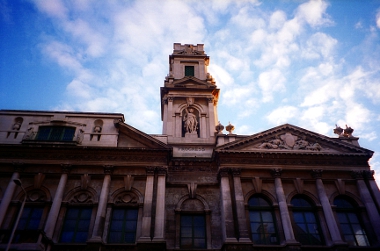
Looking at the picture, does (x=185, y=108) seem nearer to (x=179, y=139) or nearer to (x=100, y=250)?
(x=179, y=139)

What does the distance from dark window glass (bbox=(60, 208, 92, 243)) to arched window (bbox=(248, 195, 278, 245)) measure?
34.6 feet

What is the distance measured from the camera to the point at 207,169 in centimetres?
2394

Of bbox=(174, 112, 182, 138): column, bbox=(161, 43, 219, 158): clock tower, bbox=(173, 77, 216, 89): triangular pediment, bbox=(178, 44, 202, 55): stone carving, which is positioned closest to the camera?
bbox=(161, 43, 219, 158): clock tower

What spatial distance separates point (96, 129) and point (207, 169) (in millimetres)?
9028

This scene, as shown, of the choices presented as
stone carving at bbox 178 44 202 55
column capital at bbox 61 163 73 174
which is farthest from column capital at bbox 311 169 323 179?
stone carving at bbox 178 44 202 55

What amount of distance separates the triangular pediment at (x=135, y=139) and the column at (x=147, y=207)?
1.94 m

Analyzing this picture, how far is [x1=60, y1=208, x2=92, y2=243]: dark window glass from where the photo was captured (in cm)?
2003

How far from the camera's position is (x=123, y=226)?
20750 mm

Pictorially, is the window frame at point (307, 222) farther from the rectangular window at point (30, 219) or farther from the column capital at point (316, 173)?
the rectangular window at point (30, 219)

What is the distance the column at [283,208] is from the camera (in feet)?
65.8

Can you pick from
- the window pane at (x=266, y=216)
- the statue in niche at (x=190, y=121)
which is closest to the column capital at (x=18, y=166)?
the statue in niche at (x=190, y=121)

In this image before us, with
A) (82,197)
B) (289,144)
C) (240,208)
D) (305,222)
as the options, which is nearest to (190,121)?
(289,144)

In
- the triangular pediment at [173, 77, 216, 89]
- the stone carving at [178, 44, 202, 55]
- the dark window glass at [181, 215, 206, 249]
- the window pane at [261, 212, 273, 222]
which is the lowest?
the dark window glass at [181, 215, 206, 249]

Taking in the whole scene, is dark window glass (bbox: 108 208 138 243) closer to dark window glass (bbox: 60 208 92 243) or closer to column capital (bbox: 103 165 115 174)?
dark window glass (bbox: 60 208 92 243)
